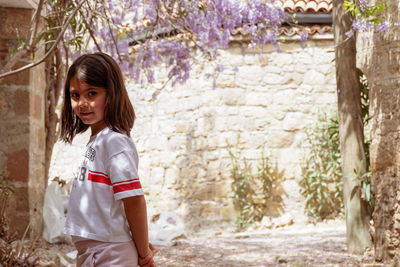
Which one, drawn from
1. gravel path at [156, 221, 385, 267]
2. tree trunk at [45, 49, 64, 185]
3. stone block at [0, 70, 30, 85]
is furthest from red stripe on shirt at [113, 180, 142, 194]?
tree trunk at [45, 49, 64, 185]

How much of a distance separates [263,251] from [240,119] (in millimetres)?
2983

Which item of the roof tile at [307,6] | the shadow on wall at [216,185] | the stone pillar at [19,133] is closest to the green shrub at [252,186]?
the shadow on wall at [216,185]

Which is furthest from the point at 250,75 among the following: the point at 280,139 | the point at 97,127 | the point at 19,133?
the point at 97,127

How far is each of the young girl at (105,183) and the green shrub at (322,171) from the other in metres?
6.11

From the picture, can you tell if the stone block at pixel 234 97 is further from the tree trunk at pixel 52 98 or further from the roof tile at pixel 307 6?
the tree trunk at pixel 52 98

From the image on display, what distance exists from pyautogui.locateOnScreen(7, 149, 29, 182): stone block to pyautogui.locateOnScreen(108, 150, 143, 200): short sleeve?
323 cm

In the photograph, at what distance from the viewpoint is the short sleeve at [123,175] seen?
175 cm

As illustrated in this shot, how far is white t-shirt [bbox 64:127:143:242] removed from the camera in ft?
5.76

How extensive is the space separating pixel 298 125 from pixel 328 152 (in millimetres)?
589

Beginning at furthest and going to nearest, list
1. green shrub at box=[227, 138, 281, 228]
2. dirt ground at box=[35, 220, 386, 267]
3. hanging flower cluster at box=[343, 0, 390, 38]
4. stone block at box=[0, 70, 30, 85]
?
1. green shrub at box=[227, 138, 281, 228]
2. stone block at box=[0, 70, 30, 85]
3. dirt ground at box=[35, 220, 386, 267]
4. hanging flower cluster at box=[343, 0, 390, 38]

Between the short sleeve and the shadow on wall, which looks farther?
the shadow on wall

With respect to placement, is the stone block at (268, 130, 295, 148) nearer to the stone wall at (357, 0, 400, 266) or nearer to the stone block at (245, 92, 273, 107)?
the stone block at (245, 92, 273, 107)

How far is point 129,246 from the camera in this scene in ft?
5.90

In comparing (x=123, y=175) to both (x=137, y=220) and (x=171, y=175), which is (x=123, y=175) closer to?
(x=137, y=220)
